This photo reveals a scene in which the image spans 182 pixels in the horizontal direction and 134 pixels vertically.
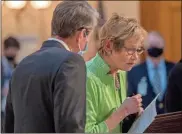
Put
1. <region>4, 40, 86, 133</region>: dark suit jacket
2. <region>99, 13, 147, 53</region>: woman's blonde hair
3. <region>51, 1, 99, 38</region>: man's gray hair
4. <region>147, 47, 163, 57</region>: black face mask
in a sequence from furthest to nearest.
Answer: <region>147, 47, 163, 57</region>: black face mask < <region>99, 13, 147, 53</region>: woman's blonde hair < <region>51, 1, 99, 38</region>: man's gray hair < <region>4, 40, 86, 133</region>: dark suit jacket

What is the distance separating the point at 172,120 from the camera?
323 cm

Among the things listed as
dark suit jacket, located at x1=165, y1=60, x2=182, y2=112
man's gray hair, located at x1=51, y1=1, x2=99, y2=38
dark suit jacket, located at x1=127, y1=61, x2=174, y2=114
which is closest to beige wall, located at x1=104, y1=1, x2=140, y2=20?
dark suit jacket, located at x1=127, y1=61, x2=174, y2=114

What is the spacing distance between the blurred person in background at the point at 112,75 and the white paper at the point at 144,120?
4 cm

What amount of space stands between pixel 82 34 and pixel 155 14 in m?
5.40

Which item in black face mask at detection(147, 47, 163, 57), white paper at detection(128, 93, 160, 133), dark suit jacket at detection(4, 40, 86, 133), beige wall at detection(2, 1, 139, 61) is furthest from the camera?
beige wall at detection(2, 1, 139, 61)

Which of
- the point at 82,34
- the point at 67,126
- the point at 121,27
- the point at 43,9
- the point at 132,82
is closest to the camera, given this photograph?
the point at 67,126

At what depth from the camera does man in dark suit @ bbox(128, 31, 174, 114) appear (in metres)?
5.71

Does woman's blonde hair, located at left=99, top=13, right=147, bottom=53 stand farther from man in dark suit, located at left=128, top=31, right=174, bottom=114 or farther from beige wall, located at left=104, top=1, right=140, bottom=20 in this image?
beige wall, located at left=104, top=1, right=140, bottom=20

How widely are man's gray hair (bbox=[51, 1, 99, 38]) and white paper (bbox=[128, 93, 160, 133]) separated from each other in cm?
48

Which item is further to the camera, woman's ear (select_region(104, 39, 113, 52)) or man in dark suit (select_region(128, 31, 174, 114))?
man in dark suit (select_region(128, 31, 174, 114))

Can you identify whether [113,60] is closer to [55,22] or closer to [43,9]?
[55,22]

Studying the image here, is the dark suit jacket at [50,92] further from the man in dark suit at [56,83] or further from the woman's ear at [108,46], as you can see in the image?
the woman's ear at [108,46]

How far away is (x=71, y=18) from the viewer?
111 inches

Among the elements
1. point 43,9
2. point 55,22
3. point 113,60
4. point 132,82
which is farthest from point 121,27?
point 43,9
